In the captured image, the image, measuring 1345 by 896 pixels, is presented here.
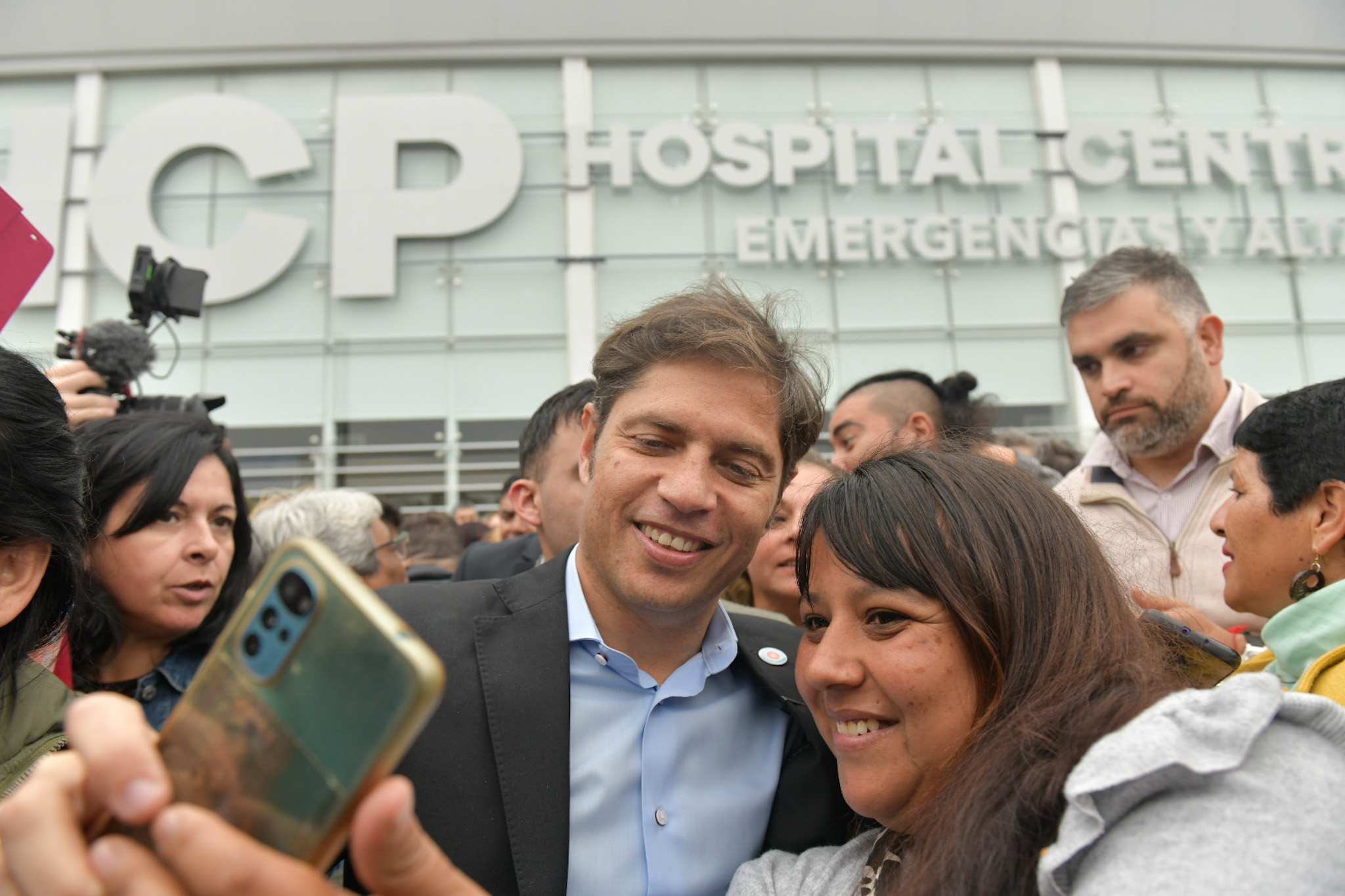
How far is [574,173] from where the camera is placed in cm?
1198

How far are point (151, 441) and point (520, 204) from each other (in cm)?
1012

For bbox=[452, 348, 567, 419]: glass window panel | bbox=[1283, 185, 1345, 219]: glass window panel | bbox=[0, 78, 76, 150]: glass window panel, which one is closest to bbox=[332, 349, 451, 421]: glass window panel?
bbox=[452, 348, 567, 419]: glass window panel

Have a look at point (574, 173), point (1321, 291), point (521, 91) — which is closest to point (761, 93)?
point (574, 173)

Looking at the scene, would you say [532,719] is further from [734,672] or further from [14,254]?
[14,254]

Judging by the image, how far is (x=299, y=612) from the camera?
2.49 feet

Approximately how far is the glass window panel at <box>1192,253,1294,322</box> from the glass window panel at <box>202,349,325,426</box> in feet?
39.7

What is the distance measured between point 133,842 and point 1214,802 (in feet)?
4.07

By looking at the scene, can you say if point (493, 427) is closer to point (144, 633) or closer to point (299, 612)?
point (144, 633)

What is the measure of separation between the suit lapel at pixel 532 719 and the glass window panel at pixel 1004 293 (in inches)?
435

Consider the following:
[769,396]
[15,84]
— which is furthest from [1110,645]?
[15,84]

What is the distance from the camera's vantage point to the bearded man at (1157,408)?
Answer: 3297 millimetres

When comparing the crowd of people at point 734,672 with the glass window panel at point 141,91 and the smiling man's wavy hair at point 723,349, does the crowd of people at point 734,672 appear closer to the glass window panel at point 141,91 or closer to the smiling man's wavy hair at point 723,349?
the smiling man's wavy hair at point 723,349

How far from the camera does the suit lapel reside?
1792mm

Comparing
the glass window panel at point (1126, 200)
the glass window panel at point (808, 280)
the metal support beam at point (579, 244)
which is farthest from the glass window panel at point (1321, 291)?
the metal support beam at point (579, 244)
